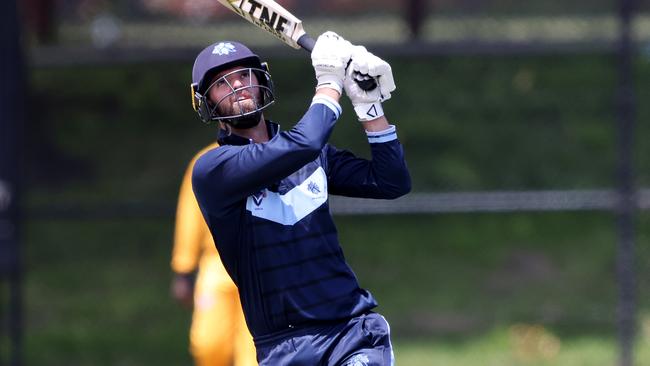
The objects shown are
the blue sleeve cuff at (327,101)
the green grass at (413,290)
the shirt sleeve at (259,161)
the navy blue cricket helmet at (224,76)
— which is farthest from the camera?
the green grass at (413,290)

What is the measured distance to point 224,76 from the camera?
4.01 meters

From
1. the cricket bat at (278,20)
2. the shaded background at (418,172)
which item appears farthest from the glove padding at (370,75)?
the shaded background at (418,172)

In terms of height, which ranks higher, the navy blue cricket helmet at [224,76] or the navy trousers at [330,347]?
the navy blue cricket helmet at [224,76]

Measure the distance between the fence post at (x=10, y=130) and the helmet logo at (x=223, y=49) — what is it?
3442mm

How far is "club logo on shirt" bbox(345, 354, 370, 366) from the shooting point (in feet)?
13.2

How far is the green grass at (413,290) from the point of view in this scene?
312 inches

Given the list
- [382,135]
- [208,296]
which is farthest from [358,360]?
[208,296]

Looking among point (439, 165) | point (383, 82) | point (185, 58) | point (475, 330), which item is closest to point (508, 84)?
point (439, 165)

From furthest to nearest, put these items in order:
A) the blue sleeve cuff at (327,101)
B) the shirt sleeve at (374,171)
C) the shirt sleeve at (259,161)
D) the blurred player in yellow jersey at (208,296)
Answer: the blurred player in yellow jersey at (208,296) < the shirt sleeve at (374,171) < the blue sleeve cuff at (327,101) < the shirt sleeve at (259,161)

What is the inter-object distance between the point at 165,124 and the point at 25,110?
860mm

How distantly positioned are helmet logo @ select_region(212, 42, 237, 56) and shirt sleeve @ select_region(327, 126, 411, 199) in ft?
1.74

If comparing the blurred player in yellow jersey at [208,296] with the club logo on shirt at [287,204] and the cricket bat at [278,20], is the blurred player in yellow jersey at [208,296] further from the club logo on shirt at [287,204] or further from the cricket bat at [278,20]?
the club logo on shirt at [287,204]

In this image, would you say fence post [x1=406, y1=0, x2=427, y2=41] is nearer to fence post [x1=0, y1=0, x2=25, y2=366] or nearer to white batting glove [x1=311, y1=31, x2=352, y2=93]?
fence post [x1=0, y1=0, x2=25, y2=366]

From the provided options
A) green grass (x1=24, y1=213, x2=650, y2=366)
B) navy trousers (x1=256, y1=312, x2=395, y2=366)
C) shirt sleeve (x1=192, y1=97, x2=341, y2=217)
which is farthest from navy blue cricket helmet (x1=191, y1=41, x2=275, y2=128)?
green grass (x1=24, y1=213, x2=650, y2=366)
